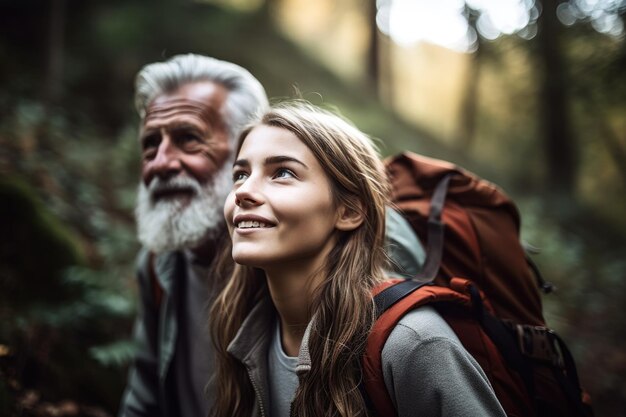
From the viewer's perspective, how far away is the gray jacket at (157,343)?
8.64 ft

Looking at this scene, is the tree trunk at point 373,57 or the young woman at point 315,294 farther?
the tree trunk at point 373,57

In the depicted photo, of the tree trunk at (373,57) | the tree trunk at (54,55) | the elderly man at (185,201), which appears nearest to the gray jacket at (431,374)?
the elderly man at (185,201)

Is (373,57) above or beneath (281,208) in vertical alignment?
above

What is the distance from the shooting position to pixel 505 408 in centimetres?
166

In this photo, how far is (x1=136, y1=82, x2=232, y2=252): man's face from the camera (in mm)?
2562

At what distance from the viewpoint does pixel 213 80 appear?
275 centimetres

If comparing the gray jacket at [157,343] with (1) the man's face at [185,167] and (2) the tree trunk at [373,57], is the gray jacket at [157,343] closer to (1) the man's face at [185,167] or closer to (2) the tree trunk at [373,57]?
(1) the man's face at [185,167]

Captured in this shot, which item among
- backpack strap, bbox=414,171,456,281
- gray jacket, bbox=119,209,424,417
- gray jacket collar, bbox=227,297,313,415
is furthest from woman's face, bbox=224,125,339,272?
gray jacket, bbox=119,209,424,417

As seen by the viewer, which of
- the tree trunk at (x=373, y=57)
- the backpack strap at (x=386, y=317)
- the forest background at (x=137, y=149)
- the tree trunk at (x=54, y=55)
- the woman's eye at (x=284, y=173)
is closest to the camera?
the backpack strap at (x=386, y=317)

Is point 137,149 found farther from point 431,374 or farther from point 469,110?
point 469,110

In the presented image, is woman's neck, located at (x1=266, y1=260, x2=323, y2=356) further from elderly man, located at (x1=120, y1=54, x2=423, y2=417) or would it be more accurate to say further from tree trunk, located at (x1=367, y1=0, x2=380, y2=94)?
tree trunk, located at (x1=367, y1=0, x2=380, y2=94)

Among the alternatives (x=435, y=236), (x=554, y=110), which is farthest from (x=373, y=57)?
(x=435, y=236)

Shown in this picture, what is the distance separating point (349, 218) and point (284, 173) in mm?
352

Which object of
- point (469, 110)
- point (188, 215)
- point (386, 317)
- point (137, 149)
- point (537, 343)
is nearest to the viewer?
point (386, 317)
